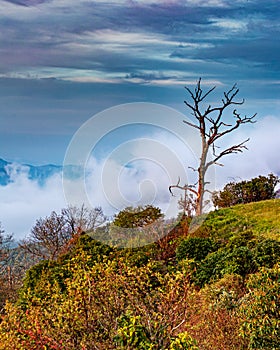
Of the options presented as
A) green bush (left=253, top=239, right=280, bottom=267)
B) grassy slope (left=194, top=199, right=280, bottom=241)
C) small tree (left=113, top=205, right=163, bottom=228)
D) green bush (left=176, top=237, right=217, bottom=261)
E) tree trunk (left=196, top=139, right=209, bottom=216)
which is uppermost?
tree trunk (left=196, top=139, right=209, bottom=216)

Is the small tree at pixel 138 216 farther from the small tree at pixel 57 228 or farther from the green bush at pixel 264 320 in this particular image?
the green bush at pixel 264 320

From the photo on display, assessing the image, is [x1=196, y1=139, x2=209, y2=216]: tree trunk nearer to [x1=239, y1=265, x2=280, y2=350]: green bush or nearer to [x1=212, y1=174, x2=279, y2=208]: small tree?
[x1=212, y1=174, x2=279, y2=208]: small tree

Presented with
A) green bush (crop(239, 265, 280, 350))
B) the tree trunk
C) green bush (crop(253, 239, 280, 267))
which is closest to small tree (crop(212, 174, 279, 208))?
the tree trunk

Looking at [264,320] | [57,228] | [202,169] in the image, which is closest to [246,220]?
[202,169]

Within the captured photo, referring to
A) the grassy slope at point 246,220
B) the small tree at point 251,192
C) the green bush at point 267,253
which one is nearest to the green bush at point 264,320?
the green bush at point 267,253

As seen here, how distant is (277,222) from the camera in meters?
23.0

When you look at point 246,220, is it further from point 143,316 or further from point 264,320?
point 143,316

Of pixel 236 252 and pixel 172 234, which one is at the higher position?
pixel 172 234

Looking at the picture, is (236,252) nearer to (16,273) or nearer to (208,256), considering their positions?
(208,256)

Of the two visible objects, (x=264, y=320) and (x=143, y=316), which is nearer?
(x=143, y=316)

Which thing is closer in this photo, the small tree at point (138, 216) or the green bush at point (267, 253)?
the green bush at point (267, 253)

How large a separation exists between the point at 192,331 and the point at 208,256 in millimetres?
7540

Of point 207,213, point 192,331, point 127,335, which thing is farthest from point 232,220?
point 127,335

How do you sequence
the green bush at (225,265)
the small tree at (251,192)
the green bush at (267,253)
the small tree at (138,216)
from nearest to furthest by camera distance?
the green bush at (267,253) → the green bush at (225,265) → the small tree at (138,216) → the small tree at (251,192)
